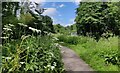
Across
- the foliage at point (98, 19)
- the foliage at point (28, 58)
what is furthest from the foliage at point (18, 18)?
the foliage at point (98, 19)

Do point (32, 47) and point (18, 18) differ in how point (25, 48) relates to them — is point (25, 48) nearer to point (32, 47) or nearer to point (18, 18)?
point (32, 47)

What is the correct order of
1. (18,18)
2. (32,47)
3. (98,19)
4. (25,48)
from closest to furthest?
(25,48) → (32,47) → (18,18) → (98,19)

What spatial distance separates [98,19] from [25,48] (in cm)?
1687

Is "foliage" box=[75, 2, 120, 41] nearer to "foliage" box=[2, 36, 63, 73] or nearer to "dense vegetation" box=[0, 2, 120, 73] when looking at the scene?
"dense vegetation" box=[0, 2, 120, 73]

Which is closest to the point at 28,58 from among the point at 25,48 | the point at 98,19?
the point at 25,48

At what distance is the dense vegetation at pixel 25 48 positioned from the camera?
5.59 m

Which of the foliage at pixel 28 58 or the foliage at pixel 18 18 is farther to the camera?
the foliage at pixel 18 18

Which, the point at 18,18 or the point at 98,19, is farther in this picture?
the point at 98,19

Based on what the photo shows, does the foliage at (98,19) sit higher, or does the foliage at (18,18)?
the foliage at (18,18)

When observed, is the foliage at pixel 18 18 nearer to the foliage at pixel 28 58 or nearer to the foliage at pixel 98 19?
the foliage at pixel 28 58

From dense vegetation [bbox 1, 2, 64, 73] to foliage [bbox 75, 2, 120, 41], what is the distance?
47.2 feet

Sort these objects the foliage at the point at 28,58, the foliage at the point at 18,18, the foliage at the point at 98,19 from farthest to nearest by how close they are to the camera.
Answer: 1. the foliage at the point at 98,19
2. the foliage at the point at 18,18
3. the foliage at the point at 28,58

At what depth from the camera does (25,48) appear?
5887 mm

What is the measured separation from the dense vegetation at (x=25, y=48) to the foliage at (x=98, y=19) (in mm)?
14398
